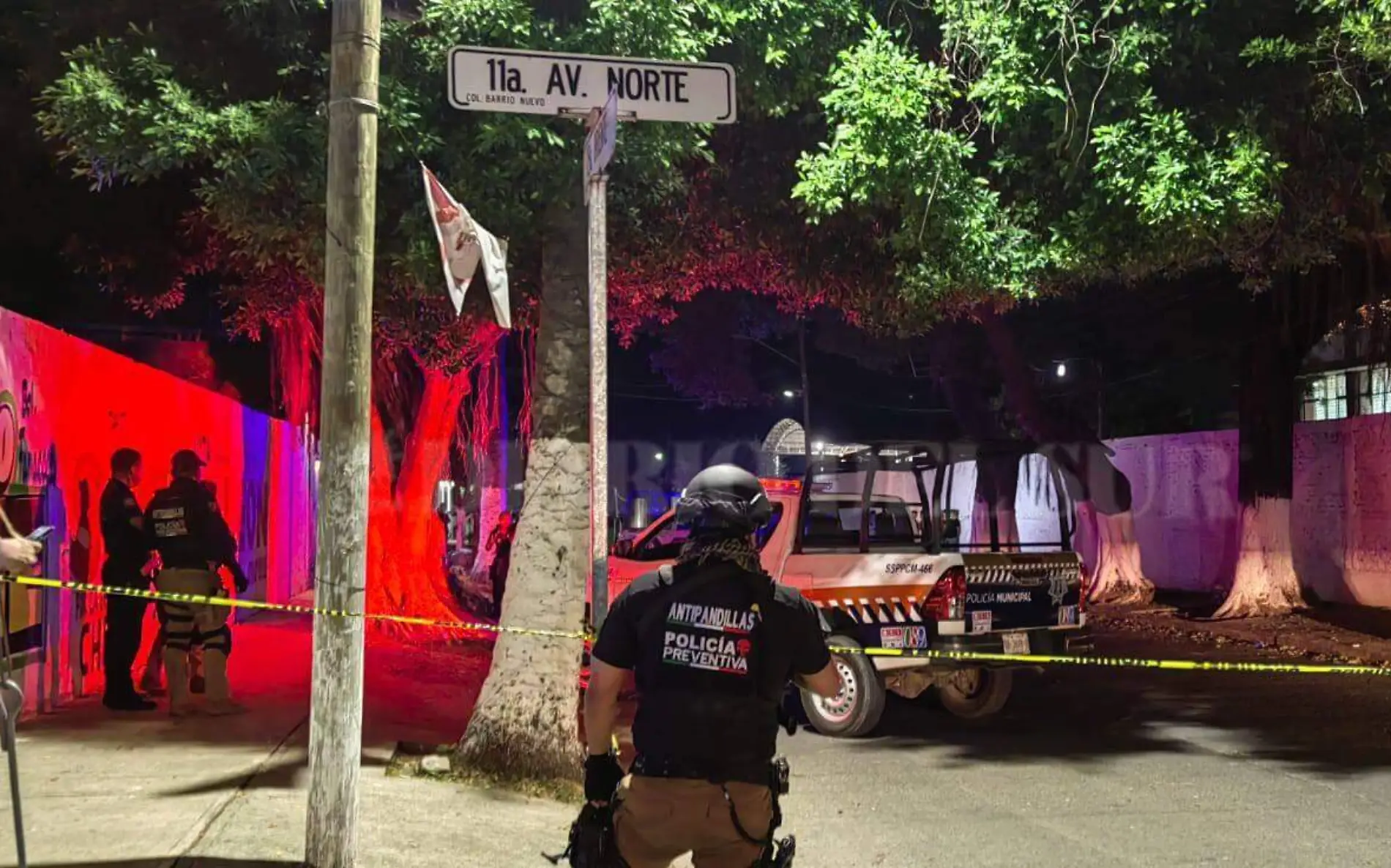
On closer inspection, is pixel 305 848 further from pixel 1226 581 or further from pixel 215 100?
pixel 1226 581

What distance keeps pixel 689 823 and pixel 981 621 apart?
5.91 m

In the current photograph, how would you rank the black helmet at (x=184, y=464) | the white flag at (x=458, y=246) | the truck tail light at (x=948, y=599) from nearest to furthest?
the white flag at (x=458, y=246), the black helmet at (x=184, y=464), the truck tail light at (x=948, y=599)

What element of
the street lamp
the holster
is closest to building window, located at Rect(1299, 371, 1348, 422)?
the street lamp

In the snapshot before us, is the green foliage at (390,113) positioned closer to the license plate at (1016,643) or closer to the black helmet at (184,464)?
the black helmet at (184,464)

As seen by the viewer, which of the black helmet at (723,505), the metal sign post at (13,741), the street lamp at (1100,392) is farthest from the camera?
the street lamp at (1100,392)

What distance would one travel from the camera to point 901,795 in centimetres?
708

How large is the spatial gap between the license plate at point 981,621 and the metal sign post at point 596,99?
434cm

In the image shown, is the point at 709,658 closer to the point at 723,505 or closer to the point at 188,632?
the point at 723,505

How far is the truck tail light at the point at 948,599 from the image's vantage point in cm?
847

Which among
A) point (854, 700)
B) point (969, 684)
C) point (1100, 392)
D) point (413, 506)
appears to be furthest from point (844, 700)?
point (1100, 392)

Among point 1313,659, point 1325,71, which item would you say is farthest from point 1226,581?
Result: point 1325,71

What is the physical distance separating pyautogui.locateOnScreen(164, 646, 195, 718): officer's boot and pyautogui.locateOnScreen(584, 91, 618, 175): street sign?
5.04 metres

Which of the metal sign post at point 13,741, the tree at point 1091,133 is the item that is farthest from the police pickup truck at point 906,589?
the metal sign post at point 13,741

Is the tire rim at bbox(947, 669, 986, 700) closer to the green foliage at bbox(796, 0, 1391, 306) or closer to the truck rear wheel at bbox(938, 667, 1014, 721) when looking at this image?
the truck rear wheel at bbox(938, 667, 1014, 721)
